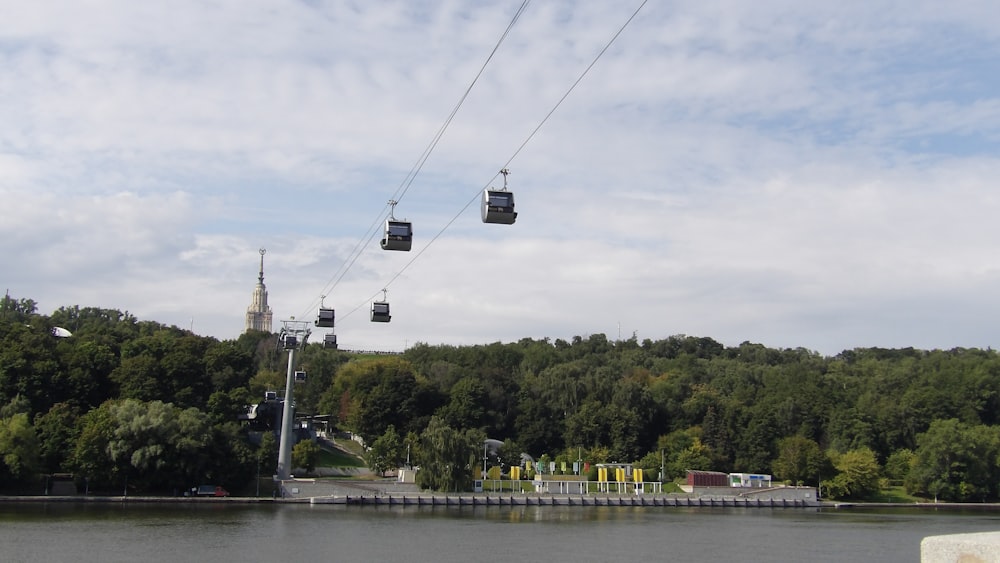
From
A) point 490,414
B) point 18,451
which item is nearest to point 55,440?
point 18,451

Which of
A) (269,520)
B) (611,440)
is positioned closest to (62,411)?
(269,520)

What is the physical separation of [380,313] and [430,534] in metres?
11.1

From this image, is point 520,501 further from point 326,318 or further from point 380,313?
point 380,313

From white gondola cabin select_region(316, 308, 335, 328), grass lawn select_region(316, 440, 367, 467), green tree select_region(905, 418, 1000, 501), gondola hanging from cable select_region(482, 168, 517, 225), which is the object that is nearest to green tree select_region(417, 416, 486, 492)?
grass lawn select_region(316, 440, 367, 467)

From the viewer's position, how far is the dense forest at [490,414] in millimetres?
62719

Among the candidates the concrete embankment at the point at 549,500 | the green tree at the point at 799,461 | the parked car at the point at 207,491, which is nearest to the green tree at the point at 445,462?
the concrete embankment at the point at 549,500

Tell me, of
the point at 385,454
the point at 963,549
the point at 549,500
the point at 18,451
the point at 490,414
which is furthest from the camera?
the point at 490,414

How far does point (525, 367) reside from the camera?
387 ft

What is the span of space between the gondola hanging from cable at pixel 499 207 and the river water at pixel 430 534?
54.1ft

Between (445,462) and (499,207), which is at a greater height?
(499,207)

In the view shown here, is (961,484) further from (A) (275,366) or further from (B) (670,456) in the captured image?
(A) (275,366)

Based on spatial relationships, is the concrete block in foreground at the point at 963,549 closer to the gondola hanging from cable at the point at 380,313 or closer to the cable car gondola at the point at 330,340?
the gondola hanging from cable at the point at 380,313

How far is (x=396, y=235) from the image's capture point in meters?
27.8

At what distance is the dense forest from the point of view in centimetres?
6272
